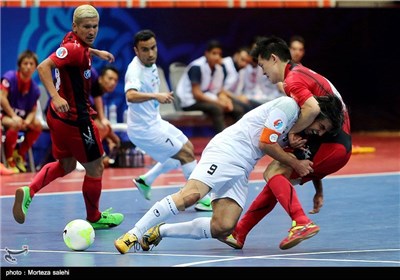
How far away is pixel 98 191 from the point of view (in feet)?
33.9

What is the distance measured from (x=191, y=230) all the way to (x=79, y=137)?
6.07 feet

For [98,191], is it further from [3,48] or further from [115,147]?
[3,48]

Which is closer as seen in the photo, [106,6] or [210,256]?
[210,256]

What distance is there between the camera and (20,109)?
16109 millimetres

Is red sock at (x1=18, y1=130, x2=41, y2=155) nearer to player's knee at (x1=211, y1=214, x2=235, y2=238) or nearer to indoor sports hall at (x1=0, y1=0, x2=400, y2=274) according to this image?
indoor sports hall at (x1=0, y1=0, x2=400, y2=274)

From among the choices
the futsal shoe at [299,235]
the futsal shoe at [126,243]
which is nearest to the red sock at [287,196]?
the futsal shoe at [299,235]

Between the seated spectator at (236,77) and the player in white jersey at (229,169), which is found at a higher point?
the player in white jersey at (229,169)

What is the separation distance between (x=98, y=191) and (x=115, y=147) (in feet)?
20.3

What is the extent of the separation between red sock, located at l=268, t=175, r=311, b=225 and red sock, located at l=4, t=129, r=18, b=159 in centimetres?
785

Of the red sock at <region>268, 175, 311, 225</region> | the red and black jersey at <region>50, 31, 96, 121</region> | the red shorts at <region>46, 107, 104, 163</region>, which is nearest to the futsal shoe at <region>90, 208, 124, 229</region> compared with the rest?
the red shorts at <region>46, 107, 104, 163</region>

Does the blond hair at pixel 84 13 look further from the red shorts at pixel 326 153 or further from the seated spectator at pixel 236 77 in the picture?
the seated spectator at pixel 236 77

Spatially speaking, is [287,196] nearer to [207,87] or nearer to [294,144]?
[294,144]

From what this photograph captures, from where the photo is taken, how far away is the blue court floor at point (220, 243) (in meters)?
8.24
